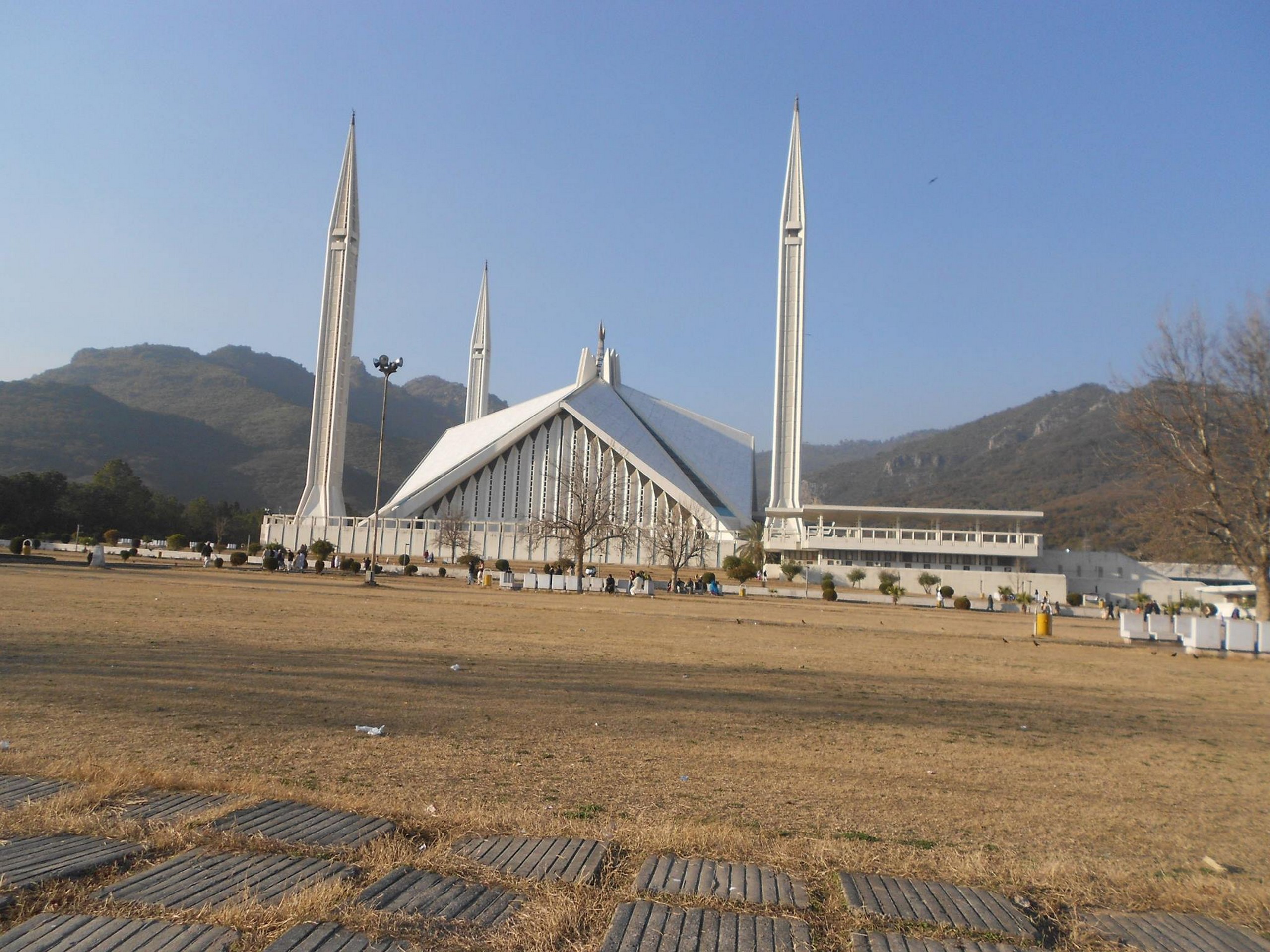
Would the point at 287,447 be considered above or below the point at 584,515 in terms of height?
above

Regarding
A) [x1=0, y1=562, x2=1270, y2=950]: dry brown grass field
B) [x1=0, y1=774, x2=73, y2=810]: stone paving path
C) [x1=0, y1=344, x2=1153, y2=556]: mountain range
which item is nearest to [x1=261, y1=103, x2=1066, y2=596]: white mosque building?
[x1=0, y1=344, x2=1153, y2=556]: mountain range

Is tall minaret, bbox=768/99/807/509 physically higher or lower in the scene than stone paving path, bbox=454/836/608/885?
higher

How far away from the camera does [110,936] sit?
1520 mm

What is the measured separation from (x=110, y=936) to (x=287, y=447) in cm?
8888

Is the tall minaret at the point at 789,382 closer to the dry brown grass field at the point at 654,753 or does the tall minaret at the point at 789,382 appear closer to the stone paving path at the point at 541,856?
the dry brown grass field at the point at 654,753

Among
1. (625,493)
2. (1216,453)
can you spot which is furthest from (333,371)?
(1216,453)

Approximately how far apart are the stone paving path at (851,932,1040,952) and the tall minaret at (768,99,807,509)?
3418cm

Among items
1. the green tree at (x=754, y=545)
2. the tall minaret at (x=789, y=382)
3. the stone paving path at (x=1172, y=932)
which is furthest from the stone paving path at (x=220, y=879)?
the tall minaret at (x=789, y=382)

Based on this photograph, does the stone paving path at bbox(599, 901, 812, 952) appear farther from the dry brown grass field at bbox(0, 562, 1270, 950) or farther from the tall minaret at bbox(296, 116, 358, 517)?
the tall minaret at bbox(296, 116, 358, 517)

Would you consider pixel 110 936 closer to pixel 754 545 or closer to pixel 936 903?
pixel 936 903

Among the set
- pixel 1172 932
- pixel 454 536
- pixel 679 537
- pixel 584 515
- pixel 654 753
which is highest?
pixel 584 515

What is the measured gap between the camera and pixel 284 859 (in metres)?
1.95

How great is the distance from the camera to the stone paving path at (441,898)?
5.55ft

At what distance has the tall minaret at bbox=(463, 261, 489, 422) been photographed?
5956 cm
